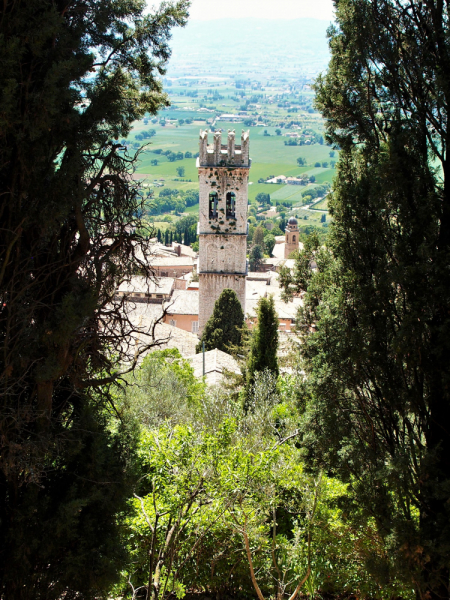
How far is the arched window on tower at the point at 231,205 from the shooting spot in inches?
1240

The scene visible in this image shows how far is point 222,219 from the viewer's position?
31.8 metres

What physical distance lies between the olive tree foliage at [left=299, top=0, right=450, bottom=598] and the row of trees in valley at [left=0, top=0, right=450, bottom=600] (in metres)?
0.02


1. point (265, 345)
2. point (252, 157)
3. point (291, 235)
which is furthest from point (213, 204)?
point (252, 157)

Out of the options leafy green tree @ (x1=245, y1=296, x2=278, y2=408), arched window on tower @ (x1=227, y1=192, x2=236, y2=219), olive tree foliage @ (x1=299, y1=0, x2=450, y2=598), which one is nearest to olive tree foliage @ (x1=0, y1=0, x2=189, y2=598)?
olive tree foliage @ (x1=299, y1=0, x2=450, y2=598)

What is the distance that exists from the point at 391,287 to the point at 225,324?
70.1 feet

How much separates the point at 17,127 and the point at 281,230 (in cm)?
11239

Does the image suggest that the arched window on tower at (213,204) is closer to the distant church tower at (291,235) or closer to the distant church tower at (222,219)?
the distant church tower at (222,219)

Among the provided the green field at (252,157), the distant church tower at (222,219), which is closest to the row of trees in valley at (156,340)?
the distant church tower at (222,219)

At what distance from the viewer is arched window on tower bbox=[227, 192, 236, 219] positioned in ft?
103

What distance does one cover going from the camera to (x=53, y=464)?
19.7 feet

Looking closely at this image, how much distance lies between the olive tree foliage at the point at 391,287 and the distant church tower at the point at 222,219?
23575 millimetres

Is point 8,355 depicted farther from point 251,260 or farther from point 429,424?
point 251,260

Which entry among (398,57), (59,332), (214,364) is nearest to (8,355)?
(59,332)

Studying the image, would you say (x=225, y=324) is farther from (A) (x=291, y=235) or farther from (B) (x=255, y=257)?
(B) (x=255, y=257)
